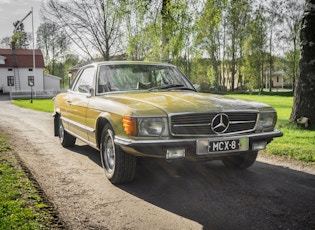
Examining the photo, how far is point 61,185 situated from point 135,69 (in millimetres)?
2245

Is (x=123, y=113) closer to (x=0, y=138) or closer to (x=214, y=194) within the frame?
(x=214, y=194)

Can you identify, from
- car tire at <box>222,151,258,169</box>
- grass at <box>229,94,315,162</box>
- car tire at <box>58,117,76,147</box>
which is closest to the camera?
car tire at <box>222,151,258,169</box>

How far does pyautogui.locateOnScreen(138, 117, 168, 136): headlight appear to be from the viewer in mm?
3854

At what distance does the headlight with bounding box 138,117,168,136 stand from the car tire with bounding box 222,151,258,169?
66.9 inches

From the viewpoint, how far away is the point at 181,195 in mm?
3986

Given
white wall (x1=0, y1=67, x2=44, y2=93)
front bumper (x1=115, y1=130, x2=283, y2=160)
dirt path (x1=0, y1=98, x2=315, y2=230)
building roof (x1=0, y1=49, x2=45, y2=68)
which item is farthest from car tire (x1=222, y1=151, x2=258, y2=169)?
building roof (x1=0, y1=49, x2=45, y2=68)

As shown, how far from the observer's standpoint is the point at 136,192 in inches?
163

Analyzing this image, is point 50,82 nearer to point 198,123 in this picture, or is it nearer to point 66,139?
point 66,139

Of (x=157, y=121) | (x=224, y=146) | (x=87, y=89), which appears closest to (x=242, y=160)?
(x=224, y=146)

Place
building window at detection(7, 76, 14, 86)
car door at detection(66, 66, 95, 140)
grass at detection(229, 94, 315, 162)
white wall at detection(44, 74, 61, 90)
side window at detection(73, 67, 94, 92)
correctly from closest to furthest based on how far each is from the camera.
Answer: car door at detection(66, 66, 95, 140) → side window at detection(73, 67, 94, 92) → grass at detection(229, 94, 315, 162) → building window at detection(7, 76, 14, 86) → white wall at detection(44, 74, 61, 90)

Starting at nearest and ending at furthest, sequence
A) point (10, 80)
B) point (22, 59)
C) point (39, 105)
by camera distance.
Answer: point (39, 105) → point (10, 80) → point (22, 59)

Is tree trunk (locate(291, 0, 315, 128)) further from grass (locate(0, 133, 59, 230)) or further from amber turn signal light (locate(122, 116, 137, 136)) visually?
grass (locate(0, 133, 59, 230))

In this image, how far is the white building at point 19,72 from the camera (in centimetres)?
4900

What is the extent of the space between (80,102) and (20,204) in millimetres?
2408
